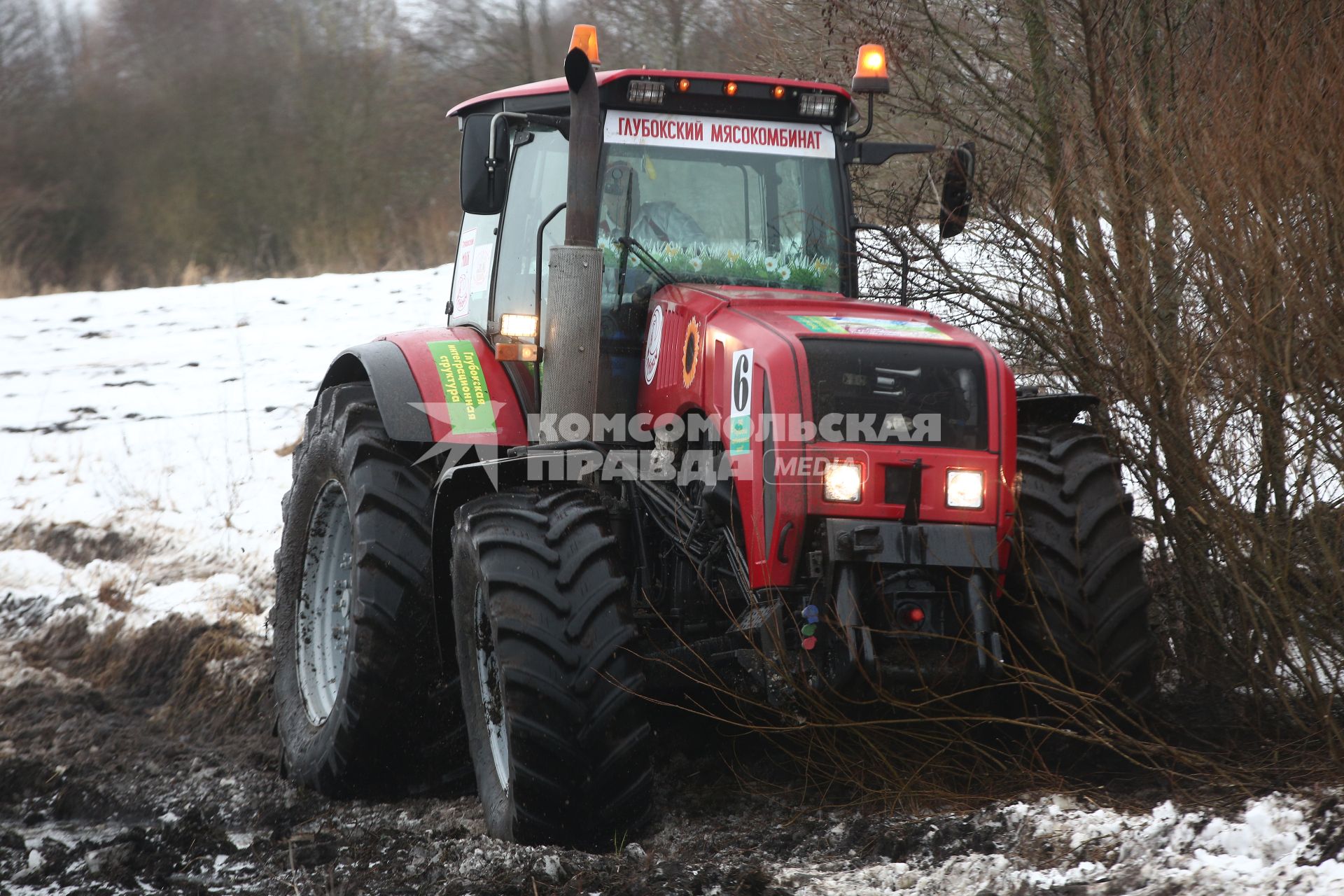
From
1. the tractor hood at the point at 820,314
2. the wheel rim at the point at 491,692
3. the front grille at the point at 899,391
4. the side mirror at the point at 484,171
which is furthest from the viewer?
the side mirror at the point at 484,171

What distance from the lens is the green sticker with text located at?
198 inches

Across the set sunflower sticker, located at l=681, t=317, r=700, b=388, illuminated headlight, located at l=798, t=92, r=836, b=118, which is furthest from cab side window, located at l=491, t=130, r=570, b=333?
illuminated headlight, located at l=798, t=92, r=836, b=118

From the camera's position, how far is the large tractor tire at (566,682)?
3.92 meters

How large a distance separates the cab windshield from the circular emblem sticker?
0.16 metres

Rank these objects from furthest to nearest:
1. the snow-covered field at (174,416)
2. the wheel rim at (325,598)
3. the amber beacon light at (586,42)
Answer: the snow-covered field at (174,416) → the wheel rim at (325,598) → the amber beacon light at (586,42)

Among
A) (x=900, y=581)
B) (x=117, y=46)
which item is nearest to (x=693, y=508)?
(x=900, y=581)

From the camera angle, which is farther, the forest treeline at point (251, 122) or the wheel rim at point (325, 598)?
the forest treeline at point (251, 122)

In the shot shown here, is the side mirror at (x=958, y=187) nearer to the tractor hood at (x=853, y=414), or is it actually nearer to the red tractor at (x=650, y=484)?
the red tractor at (x=650, y=484)

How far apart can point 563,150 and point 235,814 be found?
2.63 m

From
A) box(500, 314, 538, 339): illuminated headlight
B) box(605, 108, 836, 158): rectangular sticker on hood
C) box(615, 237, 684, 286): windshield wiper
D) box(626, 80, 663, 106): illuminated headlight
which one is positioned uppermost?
box(626, 80, 663, 106): illuminated headlight

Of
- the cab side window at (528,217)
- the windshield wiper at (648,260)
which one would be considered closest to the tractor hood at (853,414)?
the windshield wiper at (648,260)

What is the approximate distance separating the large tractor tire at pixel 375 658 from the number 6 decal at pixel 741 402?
4.41ft

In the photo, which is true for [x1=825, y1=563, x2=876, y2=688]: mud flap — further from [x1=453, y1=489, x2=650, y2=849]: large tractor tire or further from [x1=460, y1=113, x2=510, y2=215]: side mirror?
[x1=460, y1=113, x2=510, y2=215]: side mirror

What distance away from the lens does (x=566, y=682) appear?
3.95 m
